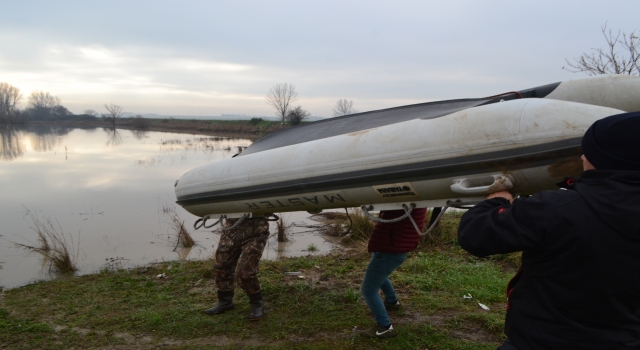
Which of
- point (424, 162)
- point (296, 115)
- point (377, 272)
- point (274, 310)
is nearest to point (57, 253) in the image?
point (274, 310)

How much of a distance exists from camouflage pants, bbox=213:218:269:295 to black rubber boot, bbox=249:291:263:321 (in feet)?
0.23

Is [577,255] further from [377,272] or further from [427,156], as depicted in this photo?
[377,272]

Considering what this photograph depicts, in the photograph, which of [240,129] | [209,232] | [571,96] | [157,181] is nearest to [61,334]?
[571,96]

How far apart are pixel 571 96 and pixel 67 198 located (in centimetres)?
1408

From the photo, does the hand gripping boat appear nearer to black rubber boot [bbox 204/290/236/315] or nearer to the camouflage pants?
the camouflage pants

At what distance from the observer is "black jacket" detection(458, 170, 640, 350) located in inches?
66.4

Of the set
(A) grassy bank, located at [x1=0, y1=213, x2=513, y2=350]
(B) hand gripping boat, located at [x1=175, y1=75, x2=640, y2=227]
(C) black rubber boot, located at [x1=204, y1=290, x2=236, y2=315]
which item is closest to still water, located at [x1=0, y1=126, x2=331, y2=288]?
(A) grassy bank, located at [x1=0, y1=213, x2=513, y2=350]

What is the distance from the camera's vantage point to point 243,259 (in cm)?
448

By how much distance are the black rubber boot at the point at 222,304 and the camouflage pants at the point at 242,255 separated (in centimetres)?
6

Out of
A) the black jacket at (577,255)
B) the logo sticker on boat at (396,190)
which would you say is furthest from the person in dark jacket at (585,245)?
the logo sticker on boat at (396,190)

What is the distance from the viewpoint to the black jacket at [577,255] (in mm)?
1686

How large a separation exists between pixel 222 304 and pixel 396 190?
96.2 inches

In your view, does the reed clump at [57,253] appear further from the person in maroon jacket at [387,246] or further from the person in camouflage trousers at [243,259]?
the person in maroon jacket at [387,246]

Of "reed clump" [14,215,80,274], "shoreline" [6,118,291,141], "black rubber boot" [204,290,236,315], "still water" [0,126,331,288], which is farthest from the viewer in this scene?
"shoreline" [6,118,291,141]
